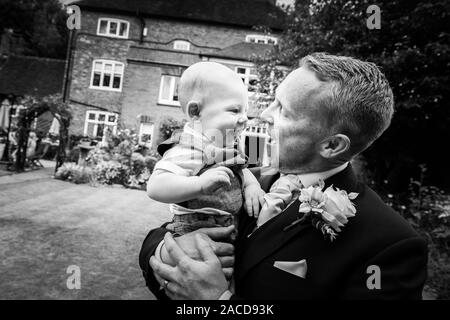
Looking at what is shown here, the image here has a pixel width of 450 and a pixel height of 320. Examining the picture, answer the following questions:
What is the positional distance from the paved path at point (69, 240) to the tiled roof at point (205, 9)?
753 inches

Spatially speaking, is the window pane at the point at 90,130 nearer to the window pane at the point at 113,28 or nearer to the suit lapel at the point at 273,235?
the window pane at the point at 113,28

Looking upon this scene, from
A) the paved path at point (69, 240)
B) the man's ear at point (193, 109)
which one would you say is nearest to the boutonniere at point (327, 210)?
the man's ear at point (193, 109)

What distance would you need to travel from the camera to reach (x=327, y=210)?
4.73 ft

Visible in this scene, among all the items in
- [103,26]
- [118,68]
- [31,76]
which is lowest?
[31,76]

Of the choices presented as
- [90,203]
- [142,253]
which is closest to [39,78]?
[90,203]

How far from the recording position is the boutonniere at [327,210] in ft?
4.76

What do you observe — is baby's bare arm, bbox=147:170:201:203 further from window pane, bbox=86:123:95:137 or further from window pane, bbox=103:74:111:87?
window pane, bbox=103:74:111:87

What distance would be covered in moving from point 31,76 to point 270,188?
33.5 m

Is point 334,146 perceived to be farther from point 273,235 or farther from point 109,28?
point 109,28

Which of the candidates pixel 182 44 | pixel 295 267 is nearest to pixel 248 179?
pixel 295 267
